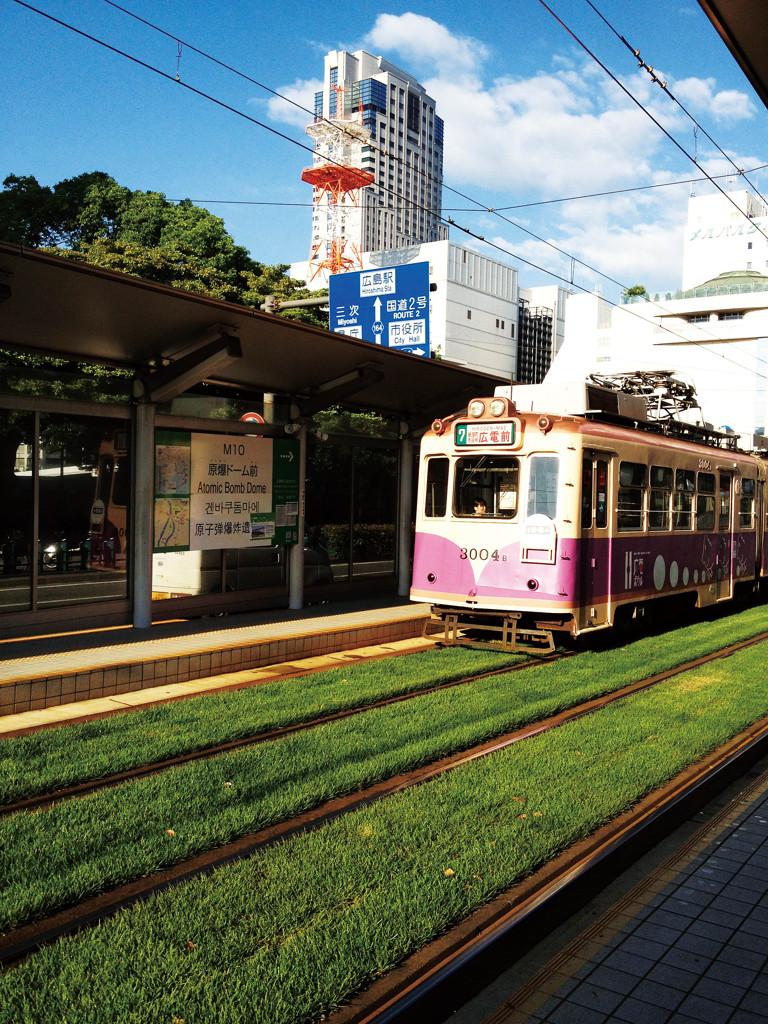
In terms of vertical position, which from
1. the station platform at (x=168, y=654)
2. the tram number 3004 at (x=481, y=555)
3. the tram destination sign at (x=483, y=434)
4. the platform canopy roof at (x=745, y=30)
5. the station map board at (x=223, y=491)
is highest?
the platform canopy roof at (x=745, y=30)

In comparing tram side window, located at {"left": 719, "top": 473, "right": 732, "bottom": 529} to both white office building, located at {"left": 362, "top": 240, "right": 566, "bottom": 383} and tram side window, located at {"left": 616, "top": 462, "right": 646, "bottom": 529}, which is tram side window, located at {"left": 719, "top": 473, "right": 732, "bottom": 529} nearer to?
tram side window, located at {"left": 616, "top": 462, "right": 646, "bottom": 529}

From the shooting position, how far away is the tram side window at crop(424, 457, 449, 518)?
484 inches

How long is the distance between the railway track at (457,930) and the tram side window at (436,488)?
5373mm

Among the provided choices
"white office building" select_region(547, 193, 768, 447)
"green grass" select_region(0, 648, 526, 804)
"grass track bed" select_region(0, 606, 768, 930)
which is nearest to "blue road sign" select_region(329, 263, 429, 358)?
"green grass" select_region(0, 648, 526, 804)

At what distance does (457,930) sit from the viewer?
423 centimetres

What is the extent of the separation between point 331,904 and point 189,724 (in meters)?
3.61

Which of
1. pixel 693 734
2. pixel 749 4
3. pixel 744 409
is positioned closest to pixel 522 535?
pixel 693 734

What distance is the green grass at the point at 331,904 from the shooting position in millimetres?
3588

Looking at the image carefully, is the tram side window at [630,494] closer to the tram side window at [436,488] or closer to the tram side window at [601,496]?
the tram side window at [601,496]

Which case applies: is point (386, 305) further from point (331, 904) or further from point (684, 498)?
point (331, 904)

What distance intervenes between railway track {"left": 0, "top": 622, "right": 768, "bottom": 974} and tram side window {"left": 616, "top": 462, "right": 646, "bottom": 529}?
5.39 metres

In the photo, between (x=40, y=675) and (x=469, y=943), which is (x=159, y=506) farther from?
(x=469, y=943)

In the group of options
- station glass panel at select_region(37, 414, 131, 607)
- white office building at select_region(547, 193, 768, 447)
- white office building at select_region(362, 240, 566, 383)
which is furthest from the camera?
white office building at select_region(362, 240, 566, 383)

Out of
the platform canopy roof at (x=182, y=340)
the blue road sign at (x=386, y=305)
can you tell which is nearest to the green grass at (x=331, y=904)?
the platform canopy roof at (x=182, y=340)
